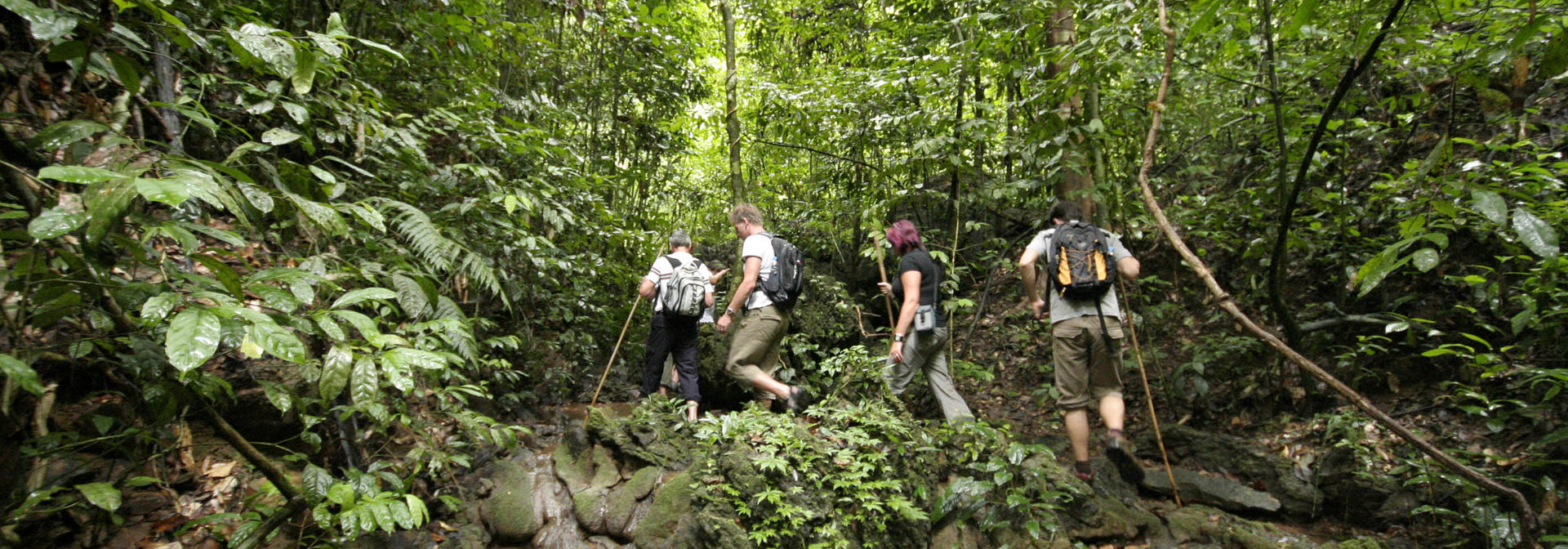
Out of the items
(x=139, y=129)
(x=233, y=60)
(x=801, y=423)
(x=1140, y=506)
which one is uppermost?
(x=233, y=60)

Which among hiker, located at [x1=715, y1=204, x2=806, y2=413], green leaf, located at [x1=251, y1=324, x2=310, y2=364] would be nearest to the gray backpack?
hiker, located at [x1=715, y1=204, x2=806, y2=413]

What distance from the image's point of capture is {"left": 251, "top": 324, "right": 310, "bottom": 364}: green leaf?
6.15 feet

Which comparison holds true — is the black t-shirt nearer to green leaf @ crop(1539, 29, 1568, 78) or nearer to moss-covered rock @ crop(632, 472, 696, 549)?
moss-covered rock @ crop(632, 472, 696, 549)

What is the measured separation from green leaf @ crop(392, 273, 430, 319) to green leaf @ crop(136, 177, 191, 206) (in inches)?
67.4

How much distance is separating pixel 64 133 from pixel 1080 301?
5319 mm

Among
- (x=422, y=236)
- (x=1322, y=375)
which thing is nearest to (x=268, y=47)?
(x=422, y=236)

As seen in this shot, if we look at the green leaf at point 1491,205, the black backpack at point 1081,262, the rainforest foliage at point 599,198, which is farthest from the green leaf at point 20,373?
the black backpack at point 1081,262

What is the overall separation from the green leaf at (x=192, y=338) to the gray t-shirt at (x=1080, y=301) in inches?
188

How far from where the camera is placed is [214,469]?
331 cm

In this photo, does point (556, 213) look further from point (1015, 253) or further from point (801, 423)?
point (1015, 253)

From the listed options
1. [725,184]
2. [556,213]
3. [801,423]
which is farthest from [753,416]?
[725,184]

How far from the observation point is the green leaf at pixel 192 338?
1698 mm

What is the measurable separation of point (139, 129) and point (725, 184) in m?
8.68

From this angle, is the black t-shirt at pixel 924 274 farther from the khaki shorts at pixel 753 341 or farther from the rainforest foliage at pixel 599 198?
the khaki shorts at pixel 753 341
